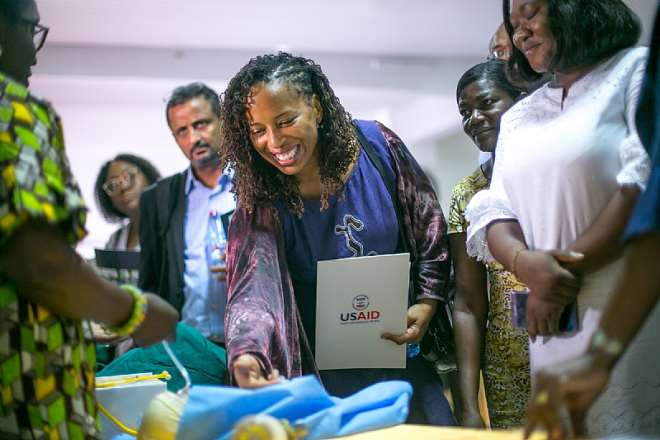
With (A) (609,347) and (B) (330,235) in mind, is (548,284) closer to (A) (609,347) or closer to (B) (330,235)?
(A) (609,347)

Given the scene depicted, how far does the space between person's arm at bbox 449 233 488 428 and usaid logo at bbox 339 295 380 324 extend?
0.29m

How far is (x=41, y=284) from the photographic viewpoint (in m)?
1.28

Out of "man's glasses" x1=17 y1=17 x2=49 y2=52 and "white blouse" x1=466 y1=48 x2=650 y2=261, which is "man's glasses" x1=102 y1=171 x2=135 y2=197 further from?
"white blouse" x1=466 y1=48 x2=650 y2=261

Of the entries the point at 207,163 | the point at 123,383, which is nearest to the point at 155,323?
the point at 123,383

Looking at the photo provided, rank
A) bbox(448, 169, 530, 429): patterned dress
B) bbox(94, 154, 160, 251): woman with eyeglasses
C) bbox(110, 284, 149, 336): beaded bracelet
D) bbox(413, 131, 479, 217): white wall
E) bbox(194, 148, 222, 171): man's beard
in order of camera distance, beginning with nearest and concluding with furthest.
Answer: bbox(110, 284, 149, 336): beaded bracelet
bbox(448, 169, 530, 429): patterned dress
bbox(194, 148, 222, 171): man's beard
bbox(94, 154, 160, 251): woman with eyeglasses
bbox(413, 131, 479, 217): white wall

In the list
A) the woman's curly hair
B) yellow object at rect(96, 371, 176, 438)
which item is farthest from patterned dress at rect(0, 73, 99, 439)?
the woman's curly hair

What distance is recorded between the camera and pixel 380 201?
2.15 metres

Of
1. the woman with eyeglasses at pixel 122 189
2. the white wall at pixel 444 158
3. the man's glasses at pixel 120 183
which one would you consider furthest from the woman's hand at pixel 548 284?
the white wall at pixel 444 158

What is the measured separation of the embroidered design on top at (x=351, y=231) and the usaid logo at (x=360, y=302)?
0.12 m

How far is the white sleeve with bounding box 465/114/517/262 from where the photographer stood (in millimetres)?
1805

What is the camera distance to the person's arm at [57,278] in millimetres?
1242

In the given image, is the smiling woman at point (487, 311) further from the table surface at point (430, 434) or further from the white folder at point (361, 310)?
the table surface at point (430, 434)

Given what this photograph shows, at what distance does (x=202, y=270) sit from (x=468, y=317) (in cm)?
128

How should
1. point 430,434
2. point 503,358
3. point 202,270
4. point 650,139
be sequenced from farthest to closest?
point 202,270, point 503,358, point 430,434, point 650,139
